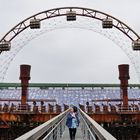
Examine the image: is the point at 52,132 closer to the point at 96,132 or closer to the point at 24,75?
the point at 96,132

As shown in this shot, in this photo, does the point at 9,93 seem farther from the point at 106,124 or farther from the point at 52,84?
the point at 106,124

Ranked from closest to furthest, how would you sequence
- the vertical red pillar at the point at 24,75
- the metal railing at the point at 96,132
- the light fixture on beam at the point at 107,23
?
the metal railing at the point at 96,132 < the vertical red pillar at the point at 24,75 < the light fixture on beam at the point at 107,23

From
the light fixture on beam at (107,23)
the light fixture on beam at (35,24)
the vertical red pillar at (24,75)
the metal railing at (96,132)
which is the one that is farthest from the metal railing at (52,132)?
the light fixture on beam at (35,24)

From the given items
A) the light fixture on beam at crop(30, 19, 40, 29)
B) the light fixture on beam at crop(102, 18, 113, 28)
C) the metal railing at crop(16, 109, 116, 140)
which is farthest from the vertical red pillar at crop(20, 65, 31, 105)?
the metal railing at crop(16, 109, 116, 140)

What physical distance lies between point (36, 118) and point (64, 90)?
82903 mm

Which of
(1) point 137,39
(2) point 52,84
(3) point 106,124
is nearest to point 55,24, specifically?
(1) point 137,39

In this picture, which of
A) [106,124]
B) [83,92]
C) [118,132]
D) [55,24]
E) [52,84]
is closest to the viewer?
[118,132]

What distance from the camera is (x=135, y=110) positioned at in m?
49.2

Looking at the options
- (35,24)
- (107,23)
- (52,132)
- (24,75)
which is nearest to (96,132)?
(52,132)

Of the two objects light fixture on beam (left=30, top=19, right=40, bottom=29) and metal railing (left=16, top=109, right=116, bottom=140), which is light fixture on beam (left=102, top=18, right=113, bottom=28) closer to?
light fixture on beam (left=30, top=19, right=40, bottom=29)

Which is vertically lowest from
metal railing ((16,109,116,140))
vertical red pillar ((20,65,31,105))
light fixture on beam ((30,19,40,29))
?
metal railing ((16,109,116,140))

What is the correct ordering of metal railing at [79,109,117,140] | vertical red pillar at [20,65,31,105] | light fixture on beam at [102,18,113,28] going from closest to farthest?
1. metal railing at [79,109,117,140]
2. vertical red pillar at [20,65,31,105]
3. light fixture on beam at [102,18,113,28]

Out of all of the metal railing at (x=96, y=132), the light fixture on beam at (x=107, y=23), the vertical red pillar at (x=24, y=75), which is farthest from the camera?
the light fixture on beam at (x=107, y=23)

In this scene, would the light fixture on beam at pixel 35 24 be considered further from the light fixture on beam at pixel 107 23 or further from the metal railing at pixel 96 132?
the metal railing at pixel 96 132
